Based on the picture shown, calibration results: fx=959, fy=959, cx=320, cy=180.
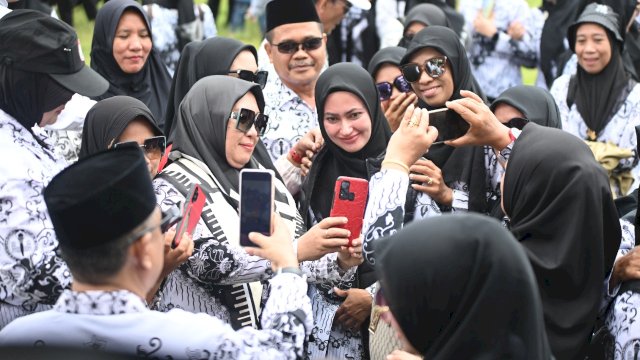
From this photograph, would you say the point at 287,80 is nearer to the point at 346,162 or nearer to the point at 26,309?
the point at 346,162

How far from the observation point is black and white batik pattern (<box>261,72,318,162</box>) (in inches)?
211

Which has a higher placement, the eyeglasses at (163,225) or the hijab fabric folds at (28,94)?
the hijab fabric folds at (28,94)

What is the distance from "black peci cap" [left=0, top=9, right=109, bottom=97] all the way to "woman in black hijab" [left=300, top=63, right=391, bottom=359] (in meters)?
1.07

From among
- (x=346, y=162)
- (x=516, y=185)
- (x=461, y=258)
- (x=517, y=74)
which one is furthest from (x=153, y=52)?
(x=461, y=258)

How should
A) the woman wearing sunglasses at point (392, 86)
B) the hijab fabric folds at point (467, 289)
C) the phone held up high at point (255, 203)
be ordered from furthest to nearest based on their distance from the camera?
the woman wearing sunglasses at point (392, 86) < the phone held up high at point (255, 203) < the hijab fabric folds at point (467, 289)

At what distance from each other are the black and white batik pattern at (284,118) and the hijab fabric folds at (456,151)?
78 centimetres

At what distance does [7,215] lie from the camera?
10.9 feet

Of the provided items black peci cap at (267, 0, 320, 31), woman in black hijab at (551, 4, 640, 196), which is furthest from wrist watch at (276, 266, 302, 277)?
woman in black hijab at (551, 4, 640, 196)

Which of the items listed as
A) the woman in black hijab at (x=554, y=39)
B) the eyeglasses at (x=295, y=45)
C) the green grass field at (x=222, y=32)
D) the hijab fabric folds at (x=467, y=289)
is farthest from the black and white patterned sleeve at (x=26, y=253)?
the green grass field at (x=222, y=32)

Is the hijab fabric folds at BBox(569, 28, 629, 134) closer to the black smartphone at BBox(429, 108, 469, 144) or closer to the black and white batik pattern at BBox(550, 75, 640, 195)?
the black and white batik pattern at BBox(550, 75, 640, 195)

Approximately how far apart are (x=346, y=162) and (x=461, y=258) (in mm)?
2159

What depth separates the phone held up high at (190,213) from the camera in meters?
3.09

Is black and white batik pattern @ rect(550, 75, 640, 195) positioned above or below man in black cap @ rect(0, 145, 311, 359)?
below

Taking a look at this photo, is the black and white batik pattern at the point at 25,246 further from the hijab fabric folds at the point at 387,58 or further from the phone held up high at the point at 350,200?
the hijab fabric folds at the point at 387,58
